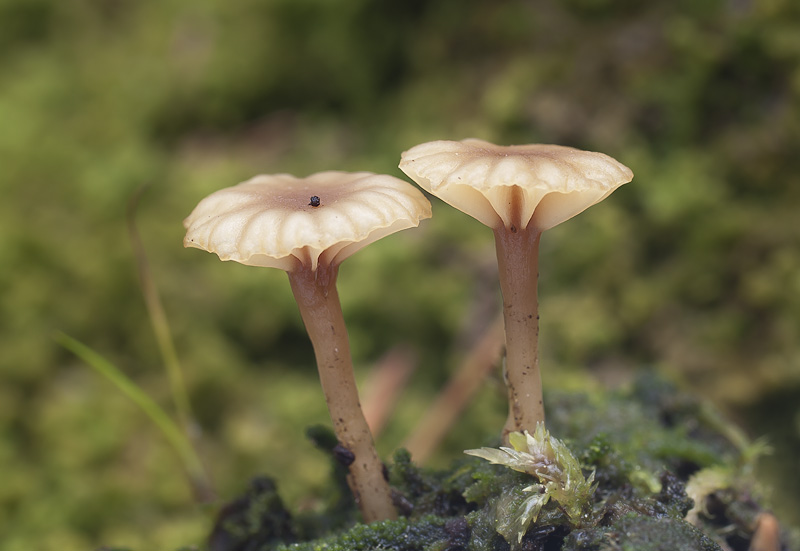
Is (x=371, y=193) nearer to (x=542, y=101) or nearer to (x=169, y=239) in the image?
(x=542, y=101)

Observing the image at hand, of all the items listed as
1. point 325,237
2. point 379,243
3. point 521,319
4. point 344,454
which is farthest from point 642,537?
point 379,243

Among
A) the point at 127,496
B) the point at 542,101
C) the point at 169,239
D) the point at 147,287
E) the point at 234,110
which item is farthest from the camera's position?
the point at 234,110

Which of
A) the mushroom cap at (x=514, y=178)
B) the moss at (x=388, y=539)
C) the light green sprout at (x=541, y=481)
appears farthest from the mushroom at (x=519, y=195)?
the moss at (x=388, y=539)

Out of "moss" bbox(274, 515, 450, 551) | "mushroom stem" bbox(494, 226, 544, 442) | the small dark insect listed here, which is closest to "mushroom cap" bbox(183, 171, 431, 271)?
"mushroom stem" bbox(494, 226, 544, 442)

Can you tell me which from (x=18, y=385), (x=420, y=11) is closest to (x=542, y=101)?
(x=420, y=11)

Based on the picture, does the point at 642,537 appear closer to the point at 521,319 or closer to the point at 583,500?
the point at 583,500

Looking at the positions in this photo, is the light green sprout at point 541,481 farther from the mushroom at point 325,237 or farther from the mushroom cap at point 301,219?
the mushroom cap at point 301,219
